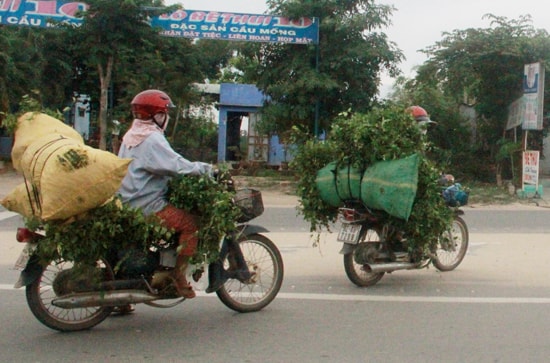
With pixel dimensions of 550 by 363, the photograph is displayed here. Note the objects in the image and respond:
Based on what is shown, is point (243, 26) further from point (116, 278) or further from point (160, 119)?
point (116, 278)

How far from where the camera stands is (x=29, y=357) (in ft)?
14.4

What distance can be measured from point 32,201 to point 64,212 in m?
0.34

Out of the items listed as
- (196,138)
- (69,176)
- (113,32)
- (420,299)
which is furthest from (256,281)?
(196,138)

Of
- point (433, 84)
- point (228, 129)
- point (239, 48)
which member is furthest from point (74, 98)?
point (433, 84)

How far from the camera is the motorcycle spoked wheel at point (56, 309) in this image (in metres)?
4.73

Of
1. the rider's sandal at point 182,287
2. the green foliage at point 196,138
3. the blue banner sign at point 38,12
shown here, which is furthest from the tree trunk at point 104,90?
the rider's sandal at point 182,287

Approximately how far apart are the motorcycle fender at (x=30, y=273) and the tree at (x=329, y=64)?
13182mm

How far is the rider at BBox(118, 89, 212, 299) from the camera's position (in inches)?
190

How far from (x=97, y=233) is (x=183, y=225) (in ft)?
2.03

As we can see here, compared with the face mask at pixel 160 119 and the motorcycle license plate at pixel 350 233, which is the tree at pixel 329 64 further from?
the face mask at pixel 160 119

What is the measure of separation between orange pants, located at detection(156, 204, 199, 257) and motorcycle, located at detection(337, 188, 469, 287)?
5.59 ft

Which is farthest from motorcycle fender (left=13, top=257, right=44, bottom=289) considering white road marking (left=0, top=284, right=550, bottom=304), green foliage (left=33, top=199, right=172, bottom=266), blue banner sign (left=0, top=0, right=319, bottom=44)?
blue banner sign (left=0, top=0, right=319, bottom=44)

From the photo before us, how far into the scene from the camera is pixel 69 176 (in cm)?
432

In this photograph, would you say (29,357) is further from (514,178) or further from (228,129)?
(228,129)
